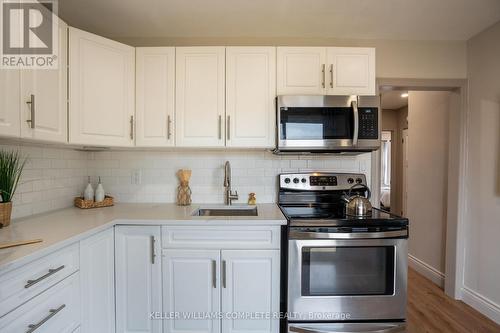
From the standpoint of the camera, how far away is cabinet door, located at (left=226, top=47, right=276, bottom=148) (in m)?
1.89

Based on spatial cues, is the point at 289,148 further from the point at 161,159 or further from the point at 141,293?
the point at 141,293

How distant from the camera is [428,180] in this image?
9.37 ft

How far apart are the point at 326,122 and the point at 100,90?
1636 mm

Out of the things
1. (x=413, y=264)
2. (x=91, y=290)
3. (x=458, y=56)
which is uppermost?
(x=458, y=56)

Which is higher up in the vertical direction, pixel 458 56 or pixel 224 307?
pixel 458 56

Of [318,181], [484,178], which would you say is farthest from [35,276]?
[484,178]

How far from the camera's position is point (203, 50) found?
74.5 inches

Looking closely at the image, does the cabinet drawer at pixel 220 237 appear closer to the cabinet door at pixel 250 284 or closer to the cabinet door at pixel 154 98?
the cabinet door at pixel 250 284

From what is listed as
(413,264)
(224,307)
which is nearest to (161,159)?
(224,307)

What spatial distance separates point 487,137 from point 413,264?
1762 mm

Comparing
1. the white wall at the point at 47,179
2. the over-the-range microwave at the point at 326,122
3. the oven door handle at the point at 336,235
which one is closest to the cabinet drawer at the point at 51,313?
the white wall at the point at 47,179

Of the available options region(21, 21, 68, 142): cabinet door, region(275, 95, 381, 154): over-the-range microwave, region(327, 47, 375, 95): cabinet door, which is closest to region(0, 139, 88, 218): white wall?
region(21, 21, 68, 142): cabinet door

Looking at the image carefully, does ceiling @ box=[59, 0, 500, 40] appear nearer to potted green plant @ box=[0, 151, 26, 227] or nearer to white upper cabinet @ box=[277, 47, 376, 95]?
white upper cabinet @ box=[277, 47, 376, 95]

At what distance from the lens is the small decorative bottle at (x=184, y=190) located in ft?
6.99
